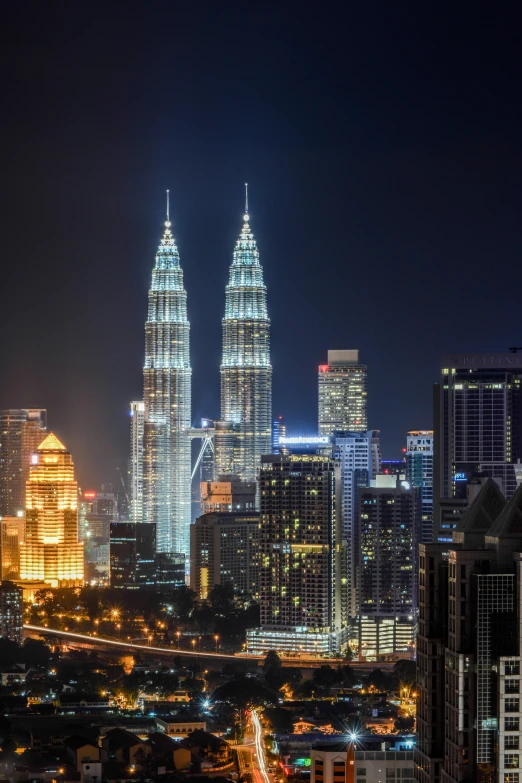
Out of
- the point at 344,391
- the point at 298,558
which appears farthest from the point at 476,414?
the point at 344,391

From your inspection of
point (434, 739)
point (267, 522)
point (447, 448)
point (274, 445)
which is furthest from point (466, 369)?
point (434, 739)

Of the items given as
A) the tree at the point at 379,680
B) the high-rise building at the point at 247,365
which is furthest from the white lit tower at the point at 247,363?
the tree at the point at 379,680

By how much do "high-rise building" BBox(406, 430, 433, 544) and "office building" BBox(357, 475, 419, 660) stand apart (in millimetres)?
1537

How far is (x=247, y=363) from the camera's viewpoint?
131 feet

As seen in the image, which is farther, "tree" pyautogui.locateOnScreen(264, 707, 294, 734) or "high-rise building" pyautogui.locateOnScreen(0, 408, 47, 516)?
"high-rise building" pyautogui.locateOnScreen(0, 408, 47, 516)

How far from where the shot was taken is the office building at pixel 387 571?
28141 mm

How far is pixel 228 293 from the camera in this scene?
130 ft

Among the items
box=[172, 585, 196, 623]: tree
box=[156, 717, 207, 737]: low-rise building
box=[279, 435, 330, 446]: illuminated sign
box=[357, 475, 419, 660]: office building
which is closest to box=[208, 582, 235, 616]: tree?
box=[172, 585, 196, 623]: tree

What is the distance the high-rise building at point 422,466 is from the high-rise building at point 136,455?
8288 millimetres

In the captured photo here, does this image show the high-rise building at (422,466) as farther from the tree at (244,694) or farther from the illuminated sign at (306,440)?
the tree at (244,694)

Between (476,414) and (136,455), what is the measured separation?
1518cm

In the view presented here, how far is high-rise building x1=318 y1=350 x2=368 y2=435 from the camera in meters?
40.2

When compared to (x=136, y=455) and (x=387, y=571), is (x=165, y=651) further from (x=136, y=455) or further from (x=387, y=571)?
(x=136, y=455)

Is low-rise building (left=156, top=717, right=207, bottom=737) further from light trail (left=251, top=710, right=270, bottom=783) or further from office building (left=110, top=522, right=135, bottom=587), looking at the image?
office building (left=110, top=522, right=135, bottom=587)
